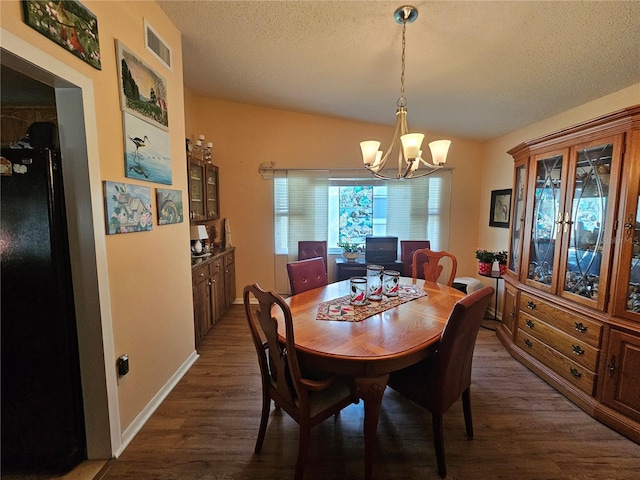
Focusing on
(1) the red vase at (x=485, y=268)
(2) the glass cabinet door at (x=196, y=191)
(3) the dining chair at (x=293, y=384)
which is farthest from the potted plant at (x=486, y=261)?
(2) the glass cabinet door at (x=196, y=191)

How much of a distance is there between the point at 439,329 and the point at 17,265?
2229 mm

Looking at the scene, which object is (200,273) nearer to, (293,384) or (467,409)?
(293,384)

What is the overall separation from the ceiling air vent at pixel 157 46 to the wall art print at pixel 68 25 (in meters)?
0.51

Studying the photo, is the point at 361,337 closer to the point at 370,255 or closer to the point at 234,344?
the point at 234,344

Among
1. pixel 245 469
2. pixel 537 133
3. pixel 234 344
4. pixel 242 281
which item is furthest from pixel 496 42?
pixel 242 281

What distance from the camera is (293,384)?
1.36 meters

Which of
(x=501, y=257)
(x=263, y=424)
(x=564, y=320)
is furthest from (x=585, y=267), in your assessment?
(x=263, y=424)

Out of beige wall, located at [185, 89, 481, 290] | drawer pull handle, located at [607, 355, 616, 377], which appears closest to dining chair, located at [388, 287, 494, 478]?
drawer pull handle, located at [607, 355, 616, 377]

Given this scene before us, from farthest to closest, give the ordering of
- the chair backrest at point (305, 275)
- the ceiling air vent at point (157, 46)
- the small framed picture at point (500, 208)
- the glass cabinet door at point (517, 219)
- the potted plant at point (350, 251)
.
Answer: the potted plant at point (350, 251) → the small framed picture at point (500, 208) → the glass cabinet door at point (517, 219) → the chair backrest at point (305, 275) → the ceiling air vent at point (157, 46)

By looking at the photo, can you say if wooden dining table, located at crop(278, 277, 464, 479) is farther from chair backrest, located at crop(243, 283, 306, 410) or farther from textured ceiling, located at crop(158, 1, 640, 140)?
textured ceiling, located at crop(158, 1, 640, 140)

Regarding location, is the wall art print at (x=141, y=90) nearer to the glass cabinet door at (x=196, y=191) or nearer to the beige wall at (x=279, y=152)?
the glass cabinet door at (x=196, y=191)

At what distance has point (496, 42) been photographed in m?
1.87

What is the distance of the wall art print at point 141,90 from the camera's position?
1.64 metres

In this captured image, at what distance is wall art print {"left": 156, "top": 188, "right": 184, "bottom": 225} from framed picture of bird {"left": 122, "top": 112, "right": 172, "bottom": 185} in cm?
9
